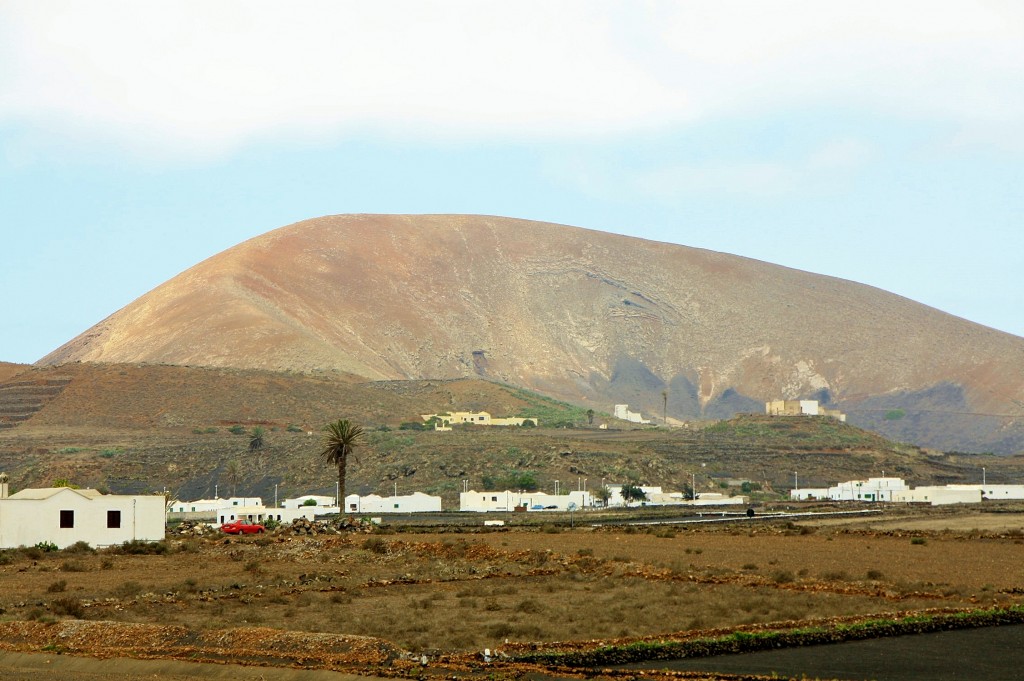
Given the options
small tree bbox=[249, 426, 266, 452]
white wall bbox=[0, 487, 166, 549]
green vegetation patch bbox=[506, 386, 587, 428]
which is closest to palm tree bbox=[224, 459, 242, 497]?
small tree bbox=[249, 426, 266, 452]

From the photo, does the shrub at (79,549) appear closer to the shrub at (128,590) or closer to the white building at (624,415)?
the shrub at (128,590)

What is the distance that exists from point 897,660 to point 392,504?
77.1m

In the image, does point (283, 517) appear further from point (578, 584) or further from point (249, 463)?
point (578, 584)

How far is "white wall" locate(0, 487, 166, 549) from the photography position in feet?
→ 169

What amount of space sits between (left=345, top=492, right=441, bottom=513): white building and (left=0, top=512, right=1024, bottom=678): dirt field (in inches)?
1659

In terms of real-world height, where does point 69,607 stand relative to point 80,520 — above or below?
below

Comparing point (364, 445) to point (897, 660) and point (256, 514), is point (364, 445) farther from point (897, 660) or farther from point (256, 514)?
point (897, 660)

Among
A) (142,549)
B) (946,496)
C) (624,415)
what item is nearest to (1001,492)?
(946,496)

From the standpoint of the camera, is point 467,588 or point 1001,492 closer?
point 467,588

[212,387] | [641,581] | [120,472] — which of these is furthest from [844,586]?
[212,387]

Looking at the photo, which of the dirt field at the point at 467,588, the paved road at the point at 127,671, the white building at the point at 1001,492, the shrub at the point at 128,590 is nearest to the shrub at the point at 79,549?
the dirt field at the point at 467,588

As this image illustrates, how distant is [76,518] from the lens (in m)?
52.7

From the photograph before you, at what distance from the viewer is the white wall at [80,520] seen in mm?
51594

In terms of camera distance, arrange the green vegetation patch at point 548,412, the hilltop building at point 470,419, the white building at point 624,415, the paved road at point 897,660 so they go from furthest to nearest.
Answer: the white building at point 624,415 < the green vegetation patch at point 548,412 < the hilltop building at point 470,419 < the paved road at point 897,660
